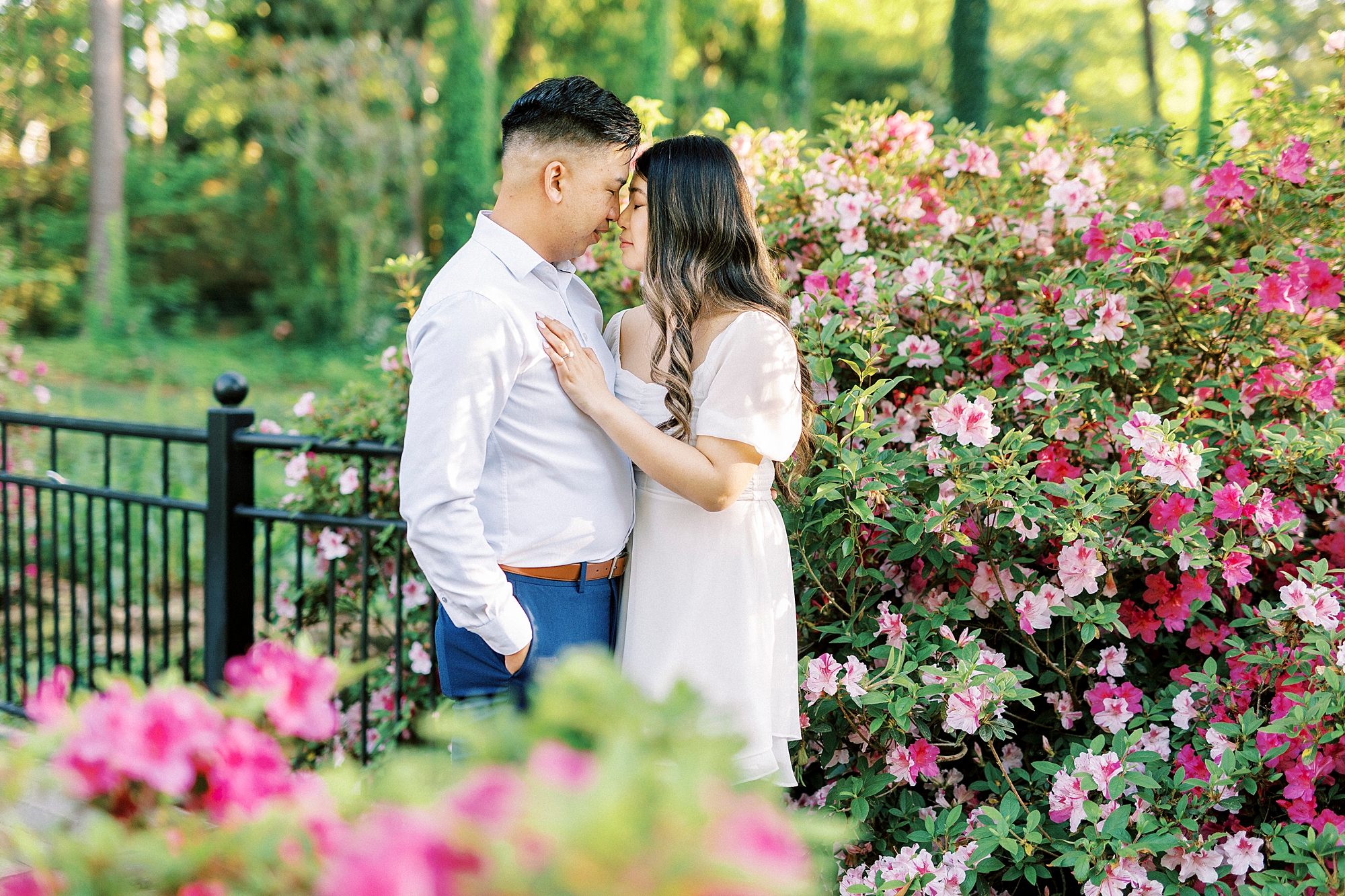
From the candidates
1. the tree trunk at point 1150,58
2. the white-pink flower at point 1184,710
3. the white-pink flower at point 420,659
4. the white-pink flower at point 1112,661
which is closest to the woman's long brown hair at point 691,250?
the white-pink flower at point 1112,661

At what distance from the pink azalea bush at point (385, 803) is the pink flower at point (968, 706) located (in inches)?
58.6

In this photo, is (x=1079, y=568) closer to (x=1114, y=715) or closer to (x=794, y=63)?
(x=1114, y=715)

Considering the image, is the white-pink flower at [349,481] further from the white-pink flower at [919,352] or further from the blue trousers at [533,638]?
the white-pink flower at [919,352]

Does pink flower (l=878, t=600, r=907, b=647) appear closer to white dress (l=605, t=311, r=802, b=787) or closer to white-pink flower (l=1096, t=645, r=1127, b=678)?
white dress (l=605, t=311, r=802, b=787)

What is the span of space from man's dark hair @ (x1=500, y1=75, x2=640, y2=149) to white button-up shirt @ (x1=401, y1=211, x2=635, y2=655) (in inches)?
9.6

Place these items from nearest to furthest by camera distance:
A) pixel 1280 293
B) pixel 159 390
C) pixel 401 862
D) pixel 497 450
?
pixel 401 862 → pixel 497 450 → pixel 1280 293 → pixel 159 390

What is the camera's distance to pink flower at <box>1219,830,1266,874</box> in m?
2.04

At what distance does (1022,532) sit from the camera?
7.29 feet

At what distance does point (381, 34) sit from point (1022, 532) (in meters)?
23.4

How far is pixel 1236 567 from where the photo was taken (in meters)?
2.25

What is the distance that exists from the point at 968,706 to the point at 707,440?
2.90 ft

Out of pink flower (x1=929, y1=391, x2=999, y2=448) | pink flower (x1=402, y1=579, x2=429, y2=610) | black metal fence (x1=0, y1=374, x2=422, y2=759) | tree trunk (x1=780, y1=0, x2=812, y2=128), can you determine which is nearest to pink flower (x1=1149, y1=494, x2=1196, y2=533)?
pink flower (x1=929, y1=391, x2=999, y2=448)

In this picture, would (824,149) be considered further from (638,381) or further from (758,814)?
(758,814)

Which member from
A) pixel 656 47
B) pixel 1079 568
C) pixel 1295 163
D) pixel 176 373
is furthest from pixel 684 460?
pixel 656 47
